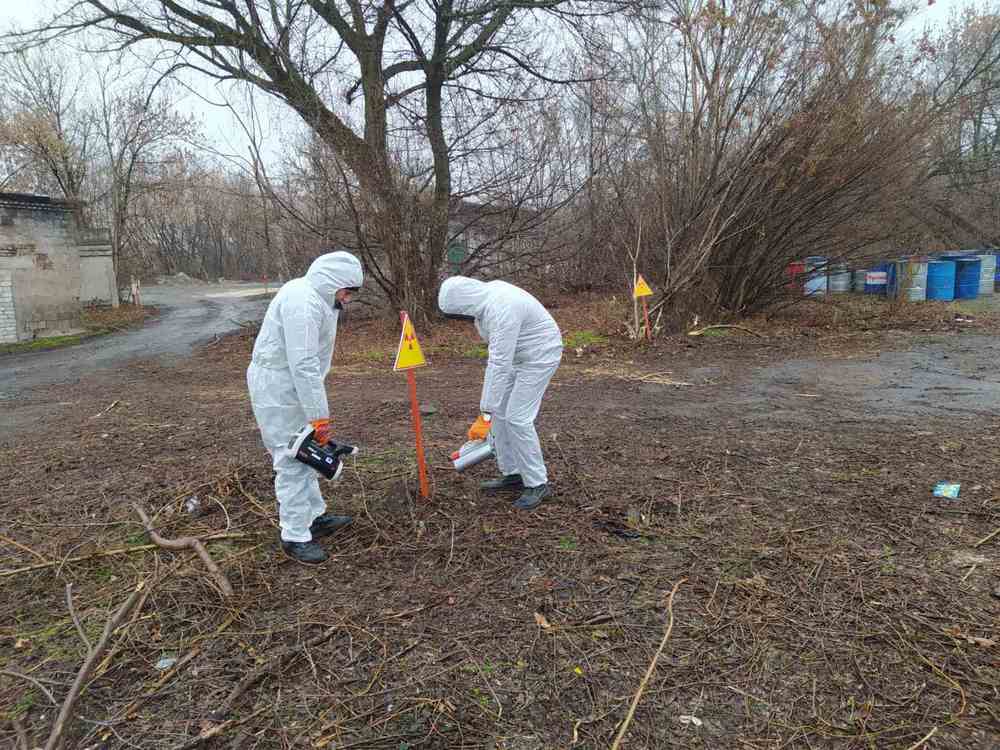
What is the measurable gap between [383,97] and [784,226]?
8407 mm

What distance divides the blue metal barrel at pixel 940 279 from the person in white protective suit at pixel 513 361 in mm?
16131

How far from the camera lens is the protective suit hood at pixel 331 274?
3602mm

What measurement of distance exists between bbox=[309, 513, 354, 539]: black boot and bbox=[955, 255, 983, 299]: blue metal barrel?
60.6ft

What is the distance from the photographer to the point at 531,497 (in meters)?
4.26

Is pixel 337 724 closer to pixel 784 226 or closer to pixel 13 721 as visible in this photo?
pixel 13 721

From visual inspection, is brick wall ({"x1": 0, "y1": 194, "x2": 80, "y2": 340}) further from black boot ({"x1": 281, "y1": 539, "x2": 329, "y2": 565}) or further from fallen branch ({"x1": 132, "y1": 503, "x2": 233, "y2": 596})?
black boot ({"x1": 281, "y1": 539, "x2": 329, "y2": 565})

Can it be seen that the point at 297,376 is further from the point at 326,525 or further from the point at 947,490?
the point at 947,490

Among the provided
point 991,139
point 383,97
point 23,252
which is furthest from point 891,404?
point 991,139

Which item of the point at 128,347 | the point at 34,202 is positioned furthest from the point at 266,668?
the point at 34,202

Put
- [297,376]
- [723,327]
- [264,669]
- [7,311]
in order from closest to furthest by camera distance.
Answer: [264,669] < [297,376] < [723,327] < [7,311]

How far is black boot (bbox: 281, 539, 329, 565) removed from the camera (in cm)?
359

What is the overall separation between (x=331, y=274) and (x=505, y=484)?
6.45 feet

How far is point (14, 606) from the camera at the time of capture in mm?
3250

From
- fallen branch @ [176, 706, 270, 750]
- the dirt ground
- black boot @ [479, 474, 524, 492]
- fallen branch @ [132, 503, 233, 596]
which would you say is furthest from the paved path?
fallen branch @ [176, 706, 270, 750]
